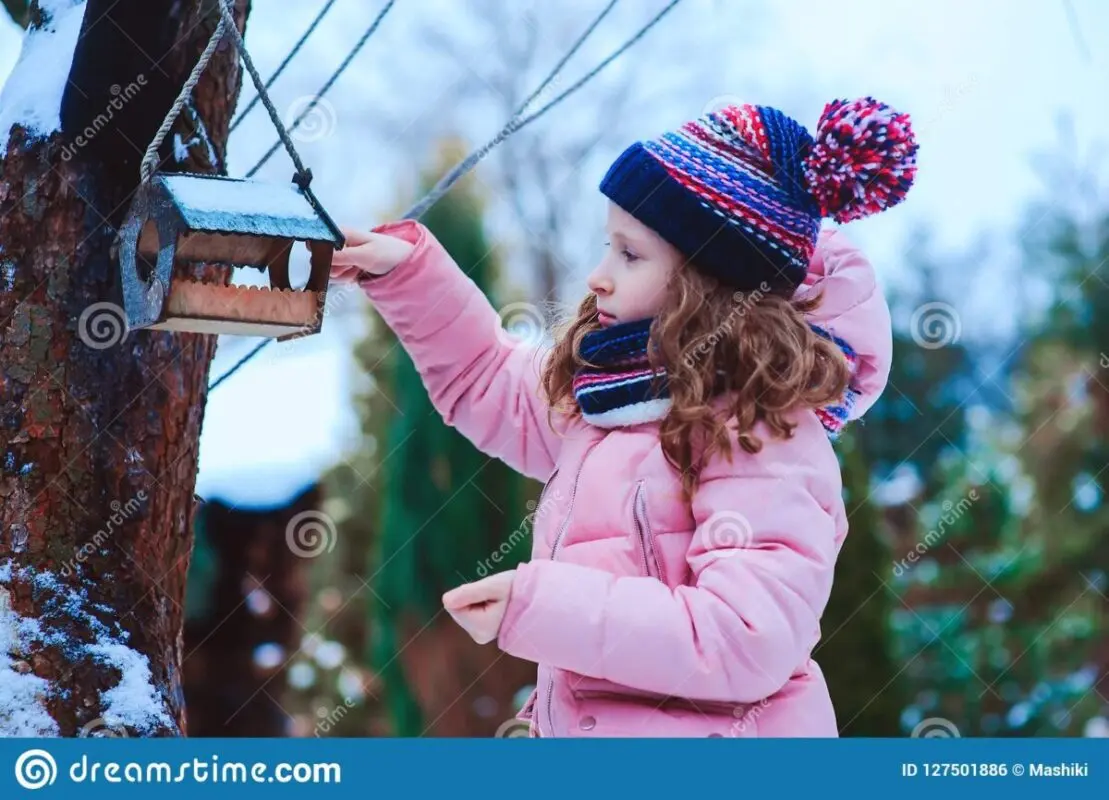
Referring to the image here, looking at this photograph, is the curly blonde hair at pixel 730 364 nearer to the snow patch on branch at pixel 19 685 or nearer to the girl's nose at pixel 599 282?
the girl's nose at pixel 599 282

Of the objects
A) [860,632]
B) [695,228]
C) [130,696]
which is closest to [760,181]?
[695,228]

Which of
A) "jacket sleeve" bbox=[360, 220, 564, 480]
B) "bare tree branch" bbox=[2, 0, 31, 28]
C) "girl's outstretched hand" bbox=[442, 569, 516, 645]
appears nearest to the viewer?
"girl's outstretched hand" bbox=[442, 569, 516, 645]

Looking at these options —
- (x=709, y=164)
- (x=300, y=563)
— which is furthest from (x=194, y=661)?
(x=709, y=164)

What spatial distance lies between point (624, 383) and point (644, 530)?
231 millimetres

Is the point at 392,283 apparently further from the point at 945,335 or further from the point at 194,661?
the point at 945,335

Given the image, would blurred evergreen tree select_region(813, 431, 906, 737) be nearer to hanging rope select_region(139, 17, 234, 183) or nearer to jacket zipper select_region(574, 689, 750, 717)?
jacket zipper select_region(574, 689, 750, 717)

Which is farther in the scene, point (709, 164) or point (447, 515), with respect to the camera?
point (447, 515)

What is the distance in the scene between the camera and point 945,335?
782cm

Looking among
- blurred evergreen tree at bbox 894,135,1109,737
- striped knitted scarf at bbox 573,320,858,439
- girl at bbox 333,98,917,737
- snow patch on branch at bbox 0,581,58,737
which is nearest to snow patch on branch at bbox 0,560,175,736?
snow patch on branch at bbox 0,581,58,737

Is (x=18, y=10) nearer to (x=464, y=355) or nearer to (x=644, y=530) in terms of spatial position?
(x=464, y=355)

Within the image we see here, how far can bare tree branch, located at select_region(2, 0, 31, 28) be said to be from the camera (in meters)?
2.69

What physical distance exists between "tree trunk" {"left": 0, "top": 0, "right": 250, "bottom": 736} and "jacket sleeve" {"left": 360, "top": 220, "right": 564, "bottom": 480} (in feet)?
1.07

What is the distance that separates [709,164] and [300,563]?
5.22 metres

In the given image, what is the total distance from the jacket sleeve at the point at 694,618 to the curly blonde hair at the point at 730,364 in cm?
15
